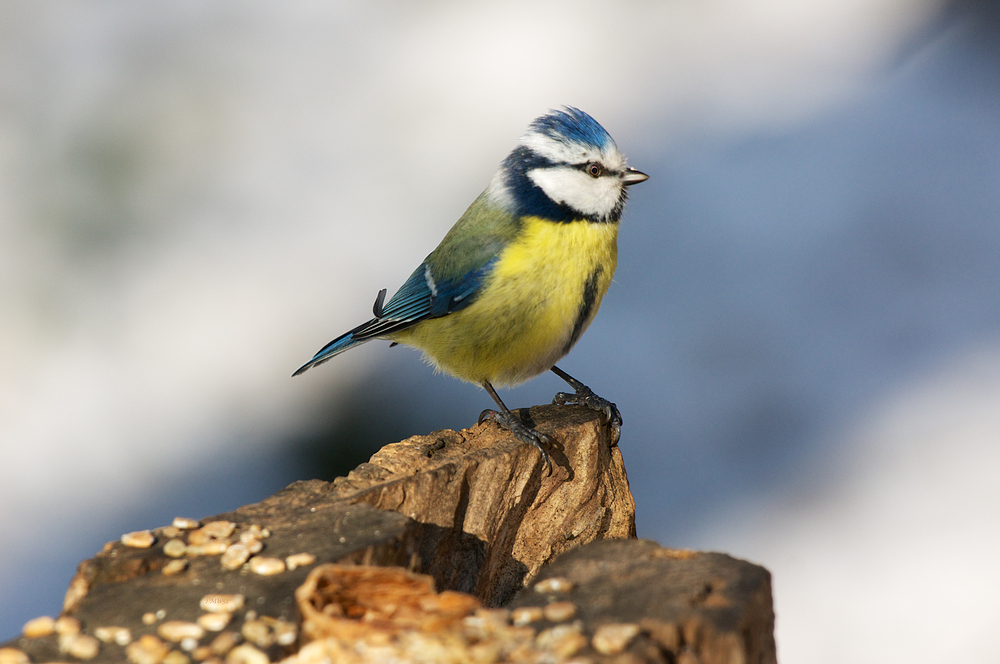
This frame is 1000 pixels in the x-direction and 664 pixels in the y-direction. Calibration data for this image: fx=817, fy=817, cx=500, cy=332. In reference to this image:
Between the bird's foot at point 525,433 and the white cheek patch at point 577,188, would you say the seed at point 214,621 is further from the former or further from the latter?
the white cheek patch at point 577,188

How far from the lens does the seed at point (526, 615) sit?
2.54ft

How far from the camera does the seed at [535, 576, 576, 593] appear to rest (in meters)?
0.83

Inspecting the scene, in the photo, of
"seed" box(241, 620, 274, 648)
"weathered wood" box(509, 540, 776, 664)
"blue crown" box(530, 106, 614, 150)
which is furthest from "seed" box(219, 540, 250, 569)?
"blue crown" box(530, 106, 614, 150)

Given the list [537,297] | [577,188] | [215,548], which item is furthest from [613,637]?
[577,188]

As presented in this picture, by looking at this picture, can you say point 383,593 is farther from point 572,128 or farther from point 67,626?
point 572,128

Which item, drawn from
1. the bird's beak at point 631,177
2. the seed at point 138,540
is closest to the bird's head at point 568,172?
the bird's beak at point 631,177

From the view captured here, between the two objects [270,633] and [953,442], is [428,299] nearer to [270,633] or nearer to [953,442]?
[270,633]

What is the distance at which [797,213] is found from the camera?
2641 mm

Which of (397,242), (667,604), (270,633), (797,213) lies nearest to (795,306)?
(797,213)

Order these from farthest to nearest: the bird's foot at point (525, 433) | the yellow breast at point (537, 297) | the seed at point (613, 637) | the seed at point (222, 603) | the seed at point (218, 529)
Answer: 1. the yellow breast at point (537, 297)
2. the bird's foot at point (525, 433)
3. the seed at point (218, 529)
4. the seed at point (222, 603)
5. the seed at point (613, 637)

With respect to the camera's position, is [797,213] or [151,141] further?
[797,213]

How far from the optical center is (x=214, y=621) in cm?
80

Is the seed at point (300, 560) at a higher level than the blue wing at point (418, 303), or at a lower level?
lower

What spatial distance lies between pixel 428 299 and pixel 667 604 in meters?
0.84
